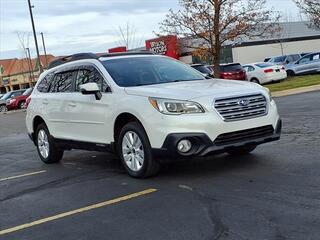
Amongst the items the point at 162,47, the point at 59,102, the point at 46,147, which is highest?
the point at 162,47

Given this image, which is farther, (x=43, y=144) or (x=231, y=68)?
(x=231, y=68)

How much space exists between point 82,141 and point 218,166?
7.38 ft

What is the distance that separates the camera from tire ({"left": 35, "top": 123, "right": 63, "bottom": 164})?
9.63 metres

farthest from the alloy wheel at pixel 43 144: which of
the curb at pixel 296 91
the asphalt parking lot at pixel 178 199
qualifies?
the curb at pixel 296 91

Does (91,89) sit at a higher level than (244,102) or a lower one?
higher

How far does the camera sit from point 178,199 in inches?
238

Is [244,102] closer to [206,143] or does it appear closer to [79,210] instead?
[206,143]

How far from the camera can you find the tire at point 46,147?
31.6 feet

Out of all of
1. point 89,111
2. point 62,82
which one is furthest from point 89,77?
point 62,82

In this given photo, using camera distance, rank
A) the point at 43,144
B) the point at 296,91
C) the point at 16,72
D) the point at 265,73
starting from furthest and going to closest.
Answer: the point at 16,72 → the point at 265,73 → the point at 296,91 → the point at 43,144

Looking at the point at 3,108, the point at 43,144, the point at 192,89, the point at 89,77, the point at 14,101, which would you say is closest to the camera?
the point at 192,89

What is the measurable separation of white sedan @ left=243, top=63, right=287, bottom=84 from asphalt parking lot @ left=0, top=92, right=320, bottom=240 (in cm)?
2044

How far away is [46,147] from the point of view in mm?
9852

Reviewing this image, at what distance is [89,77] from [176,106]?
7.04 ft
